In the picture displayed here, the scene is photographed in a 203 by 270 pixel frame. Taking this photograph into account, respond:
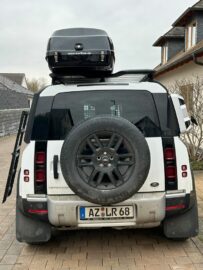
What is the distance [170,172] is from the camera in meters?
4.11

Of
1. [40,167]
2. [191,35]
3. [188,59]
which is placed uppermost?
[40,167]

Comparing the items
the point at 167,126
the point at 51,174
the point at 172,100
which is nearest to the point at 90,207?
the point at 51,174

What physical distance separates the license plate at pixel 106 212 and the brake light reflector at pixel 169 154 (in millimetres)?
638

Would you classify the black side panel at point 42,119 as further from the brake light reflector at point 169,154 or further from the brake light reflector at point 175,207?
the brake light reflector at point 175,207

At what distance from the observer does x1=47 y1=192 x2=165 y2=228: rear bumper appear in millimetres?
4047

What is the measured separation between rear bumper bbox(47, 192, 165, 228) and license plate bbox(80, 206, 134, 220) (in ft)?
0.13

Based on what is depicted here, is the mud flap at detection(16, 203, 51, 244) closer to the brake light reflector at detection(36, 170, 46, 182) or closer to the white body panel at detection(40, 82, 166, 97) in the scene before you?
the brake light reflector at detection(36, 170, 46, 182)

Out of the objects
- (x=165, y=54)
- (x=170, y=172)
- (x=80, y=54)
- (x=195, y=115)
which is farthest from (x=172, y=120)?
(x=165, y=54)

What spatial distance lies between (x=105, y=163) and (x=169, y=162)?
0.70 meters

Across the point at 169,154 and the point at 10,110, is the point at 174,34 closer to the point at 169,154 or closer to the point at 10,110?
the point at 10,110

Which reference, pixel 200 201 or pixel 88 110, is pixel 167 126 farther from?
pixel 200 201

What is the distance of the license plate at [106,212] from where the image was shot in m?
4.08

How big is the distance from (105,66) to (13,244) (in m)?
2.64

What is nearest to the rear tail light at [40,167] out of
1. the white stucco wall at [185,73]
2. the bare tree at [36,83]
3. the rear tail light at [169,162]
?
the rear tail light at [169,162]
